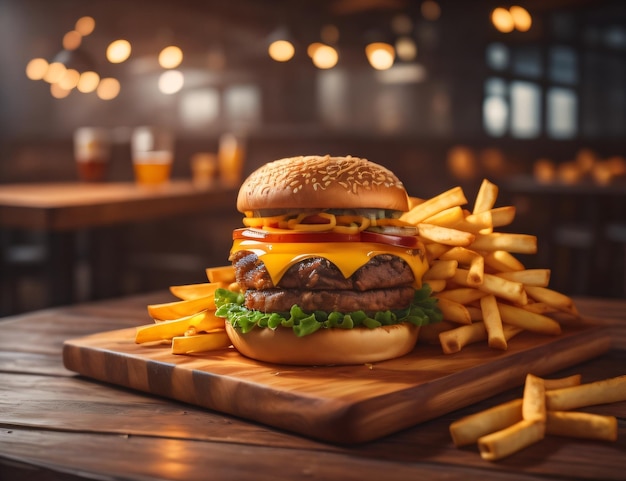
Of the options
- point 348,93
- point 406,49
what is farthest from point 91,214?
point 406,49

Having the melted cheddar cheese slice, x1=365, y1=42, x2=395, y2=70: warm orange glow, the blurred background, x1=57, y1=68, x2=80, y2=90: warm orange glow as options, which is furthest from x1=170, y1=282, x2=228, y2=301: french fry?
the blurred background

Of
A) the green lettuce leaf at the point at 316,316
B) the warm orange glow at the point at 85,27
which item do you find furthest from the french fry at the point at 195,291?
the warm orange glow at the point at 85,27

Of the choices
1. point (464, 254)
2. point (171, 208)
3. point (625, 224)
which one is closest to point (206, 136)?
point (171, 208)

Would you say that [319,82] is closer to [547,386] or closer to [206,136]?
[206,136]

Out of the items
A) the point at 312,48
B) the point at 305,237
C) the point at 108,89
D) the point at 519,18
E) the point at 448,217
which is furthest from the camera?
the point at 108,89

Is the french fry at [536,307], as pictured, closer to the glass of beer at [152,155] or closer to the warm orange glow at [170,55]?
the warm orange glow at [170,55]

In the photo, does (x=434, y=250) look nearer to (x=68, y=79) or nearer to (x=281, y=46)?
(x=281, y=46)
